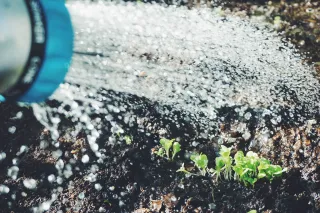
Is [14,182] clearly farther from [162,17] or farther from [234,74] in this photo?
[162,17]

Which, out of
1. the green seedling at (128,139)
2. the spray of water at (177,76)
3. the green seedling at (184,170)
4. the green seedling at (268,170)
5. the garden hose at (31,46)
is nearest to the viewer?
the garden hose at (31,46)

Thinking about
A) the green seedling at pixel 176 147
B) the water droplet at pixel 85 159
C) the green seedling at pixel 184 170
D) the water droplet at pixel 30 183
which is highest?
the green seedling at pixel 176 147

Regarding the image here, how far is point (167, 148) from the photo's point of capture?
1.82 metres

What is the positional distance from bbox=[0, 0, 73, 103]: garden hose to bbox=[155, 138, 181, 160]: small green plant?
0.71 metres

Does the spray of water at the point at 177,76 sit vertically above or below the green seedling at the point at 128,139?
above

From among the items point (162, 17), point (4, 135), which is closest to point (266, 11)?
point (162, 17)

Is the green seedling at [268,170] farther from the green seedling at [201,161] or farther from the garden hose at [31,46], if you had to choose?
the garden hose at [31,46]

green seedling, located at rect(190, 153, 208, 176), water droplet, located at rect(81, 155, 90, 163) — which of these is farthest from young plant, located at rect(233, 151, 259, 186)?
water droplet, located at rect(81, 155, 90, 163)

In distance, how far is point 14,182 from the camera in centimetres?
179

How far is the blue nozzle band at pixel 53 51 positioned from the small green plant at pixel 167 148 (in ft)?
2.24

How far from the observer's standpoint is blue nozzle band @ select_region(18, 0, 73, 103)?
1.21m

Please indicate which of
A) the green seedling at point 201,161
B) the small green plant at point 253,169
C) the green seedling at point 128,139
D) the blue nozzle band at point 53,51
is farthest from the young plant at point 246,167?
the blue nozzle band at point 53,51

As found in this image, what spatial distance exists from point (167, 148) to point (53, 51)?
2.70 feet

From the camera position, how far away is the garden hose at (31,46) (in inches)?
44.1
